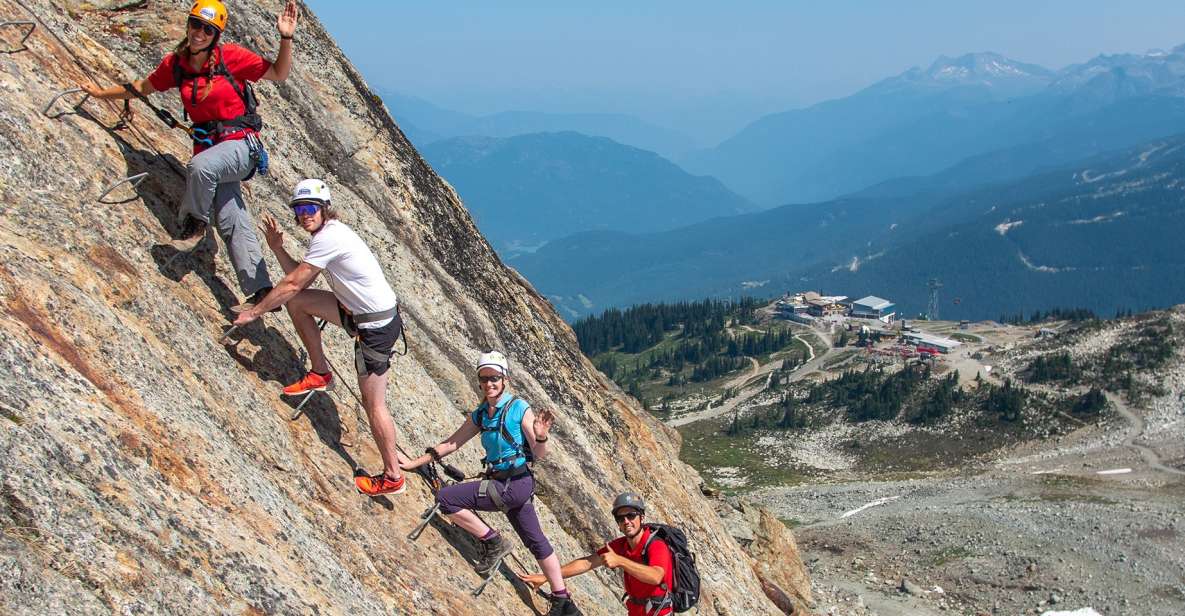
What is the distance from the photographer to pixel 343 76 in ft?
73.7

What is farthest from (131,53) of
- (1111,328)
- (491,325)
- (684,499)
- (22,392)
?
(1111,328)

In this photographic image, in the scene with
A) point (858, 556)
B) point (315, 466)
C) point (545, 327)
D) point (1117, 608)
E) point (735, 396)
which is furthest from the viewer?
point (735, 396)

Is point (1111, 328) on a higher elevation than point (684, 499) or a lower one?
lower

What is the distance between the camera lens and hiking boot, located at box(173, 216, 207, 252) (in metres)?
12.7

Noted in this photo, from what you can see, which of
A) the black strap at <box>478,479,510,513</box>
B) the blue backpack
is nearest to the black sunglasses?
the blue backpack

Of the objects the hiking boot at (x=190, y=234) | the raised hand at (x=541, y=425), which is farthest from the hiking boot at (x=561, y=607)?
the hiking boot at (x=190, y=234)

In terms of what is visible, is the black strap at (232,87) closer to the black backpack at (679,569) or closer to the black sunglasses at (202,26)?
the black sunglasses at (202,26)

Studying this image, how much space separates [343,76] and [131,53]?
608cm

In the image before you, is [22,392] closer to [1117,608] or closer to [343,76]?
[343,76]

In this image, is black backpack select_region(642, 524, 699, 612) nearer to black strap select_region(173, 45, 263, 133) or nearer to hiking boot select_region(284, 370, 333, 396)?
hiking boot select_region(284, 370, 333, 396)

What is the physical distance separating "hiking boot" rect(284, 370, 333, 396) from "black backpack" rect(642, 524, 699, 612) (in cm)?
534

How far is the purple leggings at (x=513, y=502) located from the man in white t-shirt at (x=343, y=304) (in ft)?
2.60

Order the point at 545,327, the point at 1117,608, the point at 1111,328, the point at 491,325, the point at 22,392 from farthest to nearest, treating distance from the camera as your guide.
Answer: the point at 1111,328
the point at 1117,608
the point at 545,327
the point at 491,325
the point at 22,392

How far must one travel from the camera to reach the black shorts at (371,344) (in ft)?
38.4
